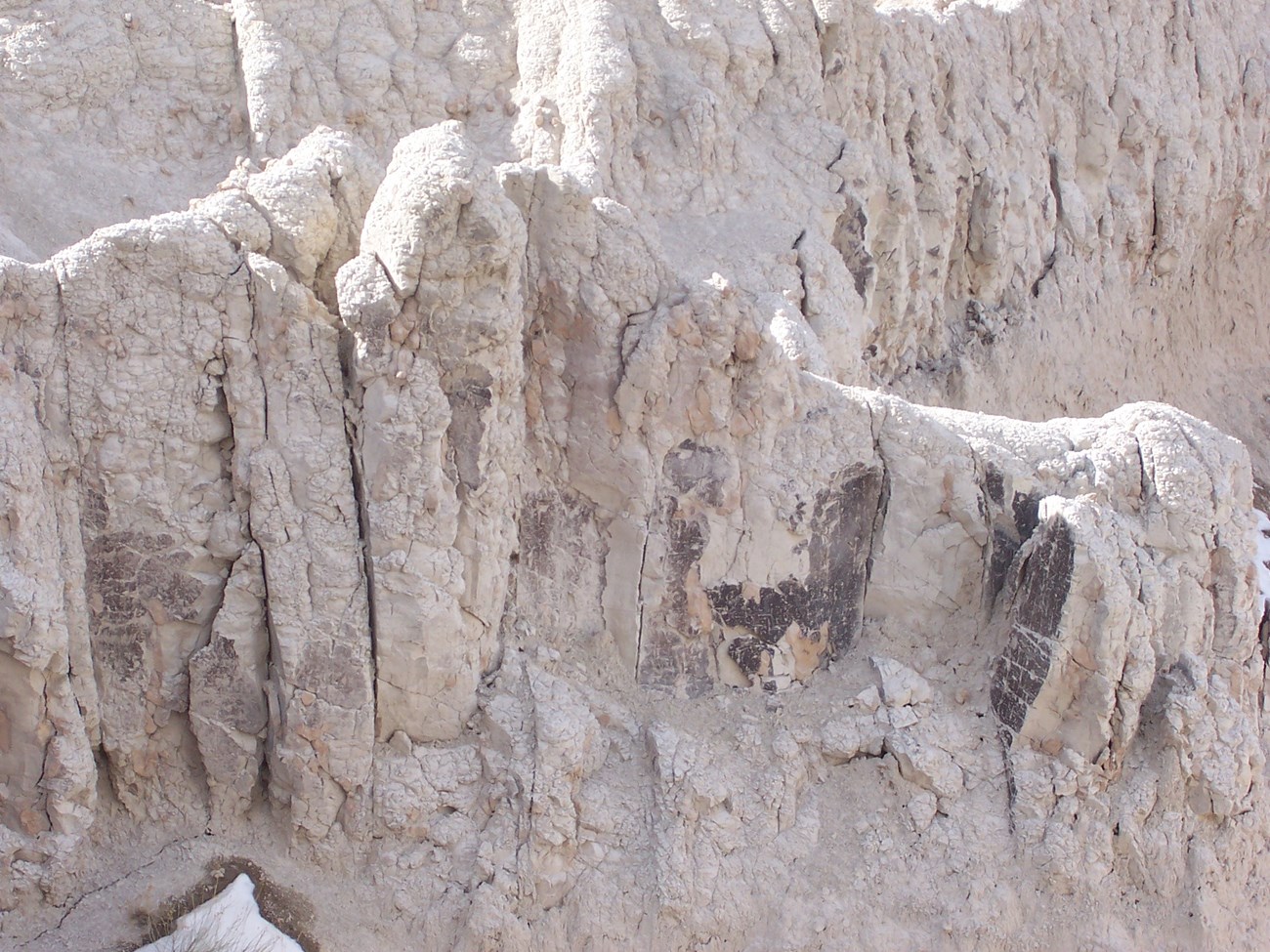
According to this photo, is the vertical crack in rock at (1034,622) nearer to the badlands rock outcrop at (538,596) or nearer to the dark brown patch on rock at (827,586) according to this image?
the badlands rock outcrop at (538,596)

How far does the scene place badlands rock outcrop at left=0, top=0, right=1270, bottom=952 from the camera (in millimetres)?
8297

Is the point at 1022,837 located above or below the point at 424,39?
below

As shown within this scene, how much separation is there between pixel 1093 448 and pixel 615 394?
10.8 ft

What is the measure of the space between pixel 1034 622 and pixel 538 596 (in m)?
3.29

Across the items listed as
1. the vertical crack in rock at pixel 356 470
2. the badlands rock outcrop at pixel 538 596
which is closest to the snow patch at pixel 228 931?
the badlands rock outcrop at pixel 538 596

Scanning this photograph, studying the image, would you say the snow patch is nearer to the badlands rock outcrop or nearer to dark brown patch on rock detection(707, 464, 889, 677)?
the badlands rock outcrop

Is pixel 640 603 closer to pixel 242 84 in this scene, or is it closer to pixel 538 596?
pixel 538 596

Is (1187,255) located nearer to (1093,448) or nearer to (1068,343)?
(1068,343)

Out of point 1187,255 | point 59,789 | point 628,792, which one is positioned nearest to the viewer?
point 59,789

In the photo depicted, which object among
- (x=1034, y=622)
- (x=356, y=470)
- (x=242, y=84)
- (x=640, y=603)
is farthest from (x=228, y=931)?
(x=242, y=84)

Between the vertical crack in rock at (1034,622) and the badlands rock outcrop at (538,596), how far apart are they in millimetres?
24

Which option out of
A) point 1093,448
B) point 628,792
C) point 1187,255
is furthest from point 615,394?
point 1187,255

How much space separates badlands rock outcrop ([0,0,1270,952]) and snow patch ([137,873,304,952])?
312mm

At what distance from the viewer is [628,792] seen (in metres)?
9.14
